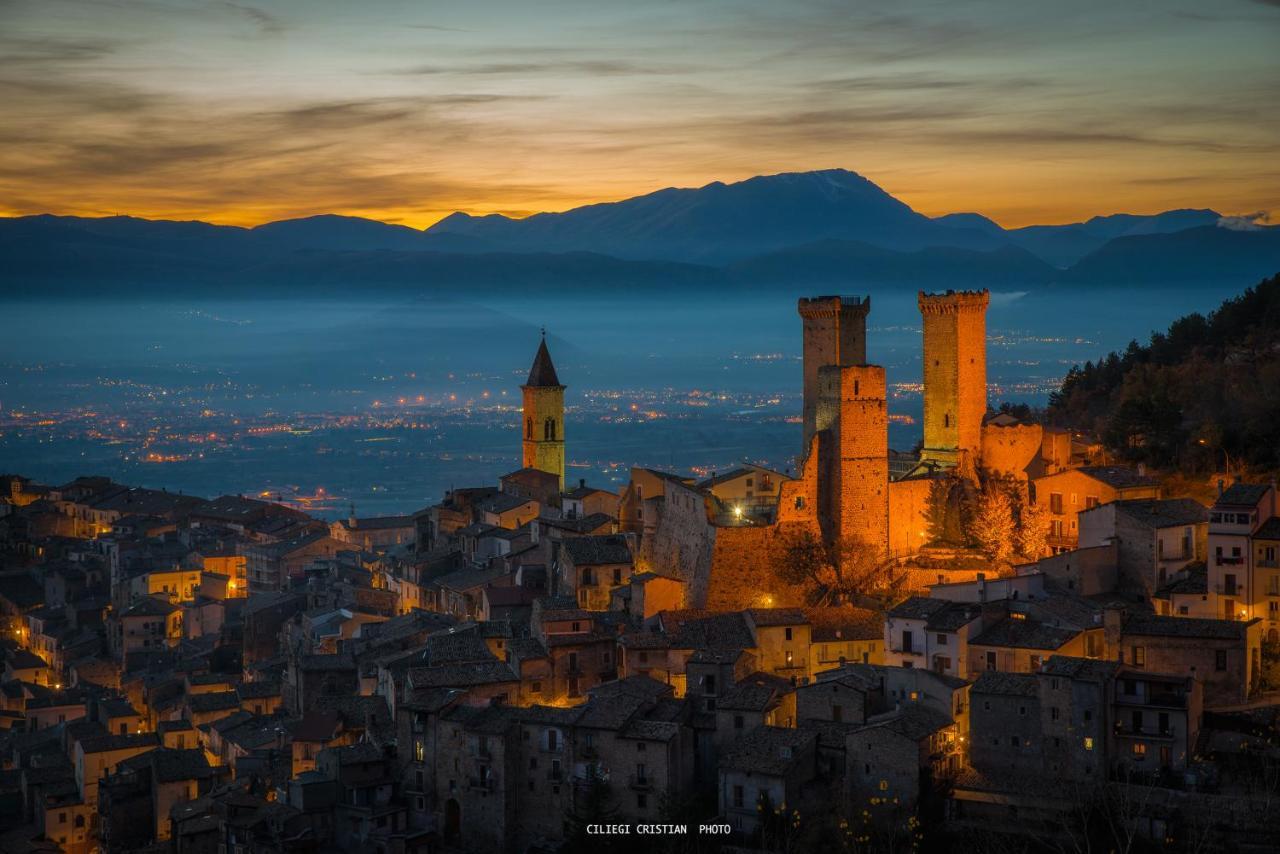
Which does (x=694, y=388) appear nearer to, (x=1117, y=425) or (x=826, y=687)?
(x=1117, y=425)

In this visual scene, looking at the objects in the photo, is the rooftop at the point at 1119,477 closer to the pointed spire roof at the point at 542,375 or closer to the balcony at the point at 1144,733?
the balcony at the point at 1144,733

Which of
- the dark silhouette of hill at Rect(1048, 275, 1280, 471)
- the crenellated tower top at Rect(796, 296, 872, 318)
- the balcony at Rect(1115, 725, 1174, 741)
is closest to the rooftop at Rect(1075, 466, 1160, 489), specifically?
the dark silhouette of hill at Rect(1048, 275, 1280, 471)

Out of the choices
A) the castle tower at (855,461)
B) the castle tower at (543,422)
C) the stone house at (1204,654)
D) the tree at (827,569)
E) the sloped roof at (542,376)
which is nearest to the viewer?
the stone house at (1204,654)

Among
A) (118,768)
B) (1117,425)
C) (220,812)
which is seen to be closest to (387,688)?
(220,812)

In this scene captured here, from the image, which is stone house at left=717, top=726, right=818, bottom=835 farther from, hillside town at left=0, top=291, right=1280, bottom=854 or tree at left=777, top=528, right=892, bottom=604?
tree at left=777, top=528, right=892, bottom=604

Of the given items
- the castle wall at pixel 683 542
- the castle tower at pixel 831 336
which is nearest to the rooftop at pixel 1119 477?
the castle tower at pixel 831 336

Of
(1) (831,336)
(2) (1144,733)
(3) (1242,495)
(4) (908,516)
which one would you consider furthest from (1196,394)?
(2) (1144,733)

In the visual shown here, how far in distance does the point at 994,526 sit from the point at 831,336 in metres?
7.04

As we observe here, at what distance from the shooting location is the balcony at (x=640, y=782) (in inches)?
1103

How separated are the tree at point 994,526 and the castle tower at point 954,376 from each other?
232cm

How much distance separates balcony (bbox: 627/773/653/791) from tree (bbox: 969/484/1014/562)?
12.9 metres

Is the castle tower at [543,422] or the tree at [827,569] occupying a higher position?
the castle tower at [543,422]

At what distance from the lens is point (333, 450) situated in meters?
127

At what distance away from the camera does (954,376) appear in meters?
42.9
